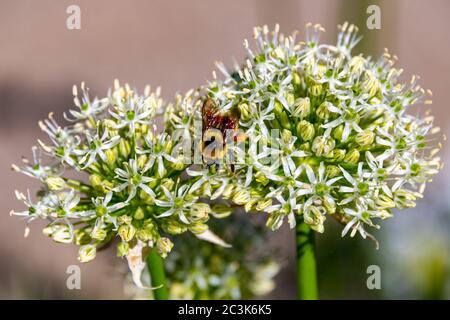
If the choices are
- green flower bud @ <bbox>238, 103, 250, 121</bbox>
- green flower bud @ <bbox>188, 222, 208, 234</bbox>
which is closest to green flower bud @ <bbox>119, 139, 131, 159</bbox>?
green flower bud @ <bbox>188, 222, 208, 234</bbox>

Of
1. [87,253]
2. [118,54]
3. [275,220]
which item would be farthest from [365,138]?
[118,54]

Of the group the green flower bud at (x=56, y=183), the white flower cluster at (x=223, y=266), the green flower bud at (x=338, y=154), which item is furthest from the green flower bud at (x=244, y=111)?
the white flower cluster at (x=223, y=266)

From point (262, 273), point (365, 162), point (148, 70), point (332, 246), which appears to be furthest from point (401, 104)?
point (148, 70)

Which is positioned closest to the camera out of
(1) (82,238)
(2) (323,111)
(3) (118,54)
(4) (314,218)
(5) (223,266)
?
(4) (314,218)

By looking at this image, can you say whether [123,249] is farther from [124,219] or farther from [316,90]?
[316,90]

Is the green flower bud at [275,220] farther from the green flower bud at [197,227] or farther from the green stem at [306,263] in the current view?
the green flower bud at [197,227]
